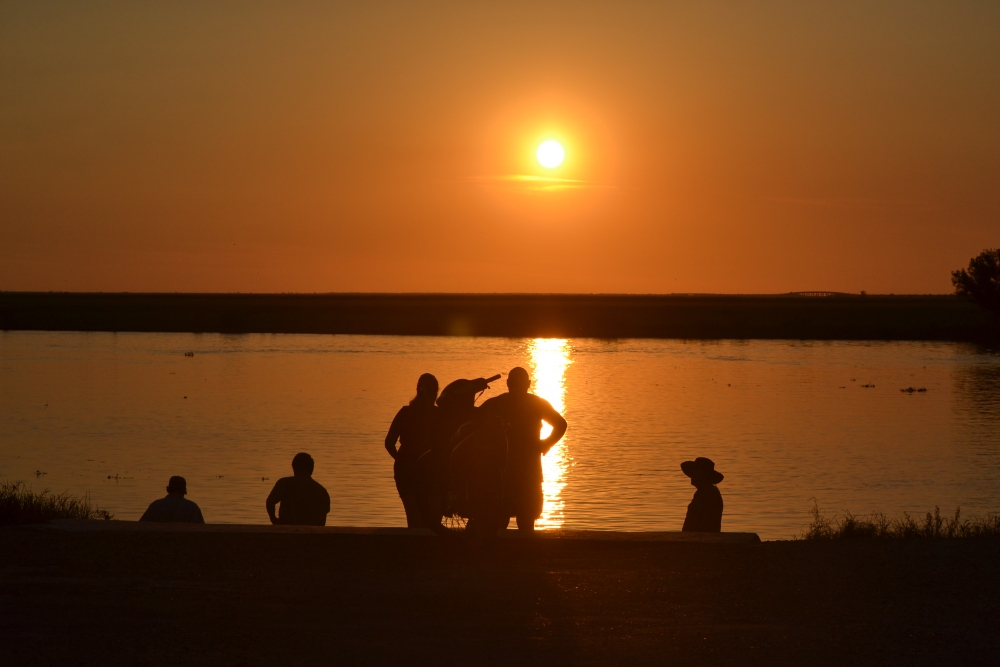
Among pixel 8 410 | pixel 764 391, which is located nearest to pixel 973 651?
pixel 8 410

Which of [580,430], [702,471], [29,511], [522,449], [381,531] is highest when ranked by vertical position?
[580,430]

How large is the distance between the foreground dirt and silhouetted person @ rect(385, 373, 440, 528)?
583mm

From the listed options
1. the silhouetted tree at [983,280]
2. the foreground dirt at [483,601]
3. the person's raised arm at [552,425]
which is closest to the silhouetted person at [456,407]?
the person's raised arm at [552,425]

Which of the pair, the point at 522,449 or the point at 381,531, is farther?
the point at 522,449

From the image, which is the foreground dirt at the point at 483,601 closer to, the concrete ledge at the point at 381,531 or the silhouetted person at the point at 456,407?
the concrete ledge at the point at 381,531

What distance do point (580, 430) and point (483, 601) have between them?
1831cm

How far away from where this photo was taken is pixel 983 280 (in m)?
67.9

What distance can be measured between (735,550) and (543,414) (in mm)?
1964

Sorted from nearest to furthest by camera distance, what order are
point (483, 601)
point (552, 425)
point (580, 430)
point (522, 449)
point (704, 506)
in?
point (483, 601), point (522, 449), point (552, 425), point (704, 506), point (580, 430)

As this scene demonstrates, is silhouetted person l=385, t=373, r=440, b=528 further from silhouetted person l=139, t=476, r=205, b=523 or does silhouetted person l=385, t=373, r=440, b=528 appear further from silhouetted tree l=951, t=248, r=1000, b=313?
silhouetted tree l=951, t=248, r=1000, b=313

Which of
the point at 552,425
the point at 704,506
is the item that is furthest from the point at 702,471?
the point at 552,425

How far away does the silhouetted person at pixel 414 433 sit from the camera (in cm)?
930

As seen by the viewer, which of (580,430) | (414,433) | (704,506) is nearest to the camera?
(414,433)

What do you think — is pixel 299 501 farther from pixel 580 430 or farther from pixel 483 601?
pixel 580 430
